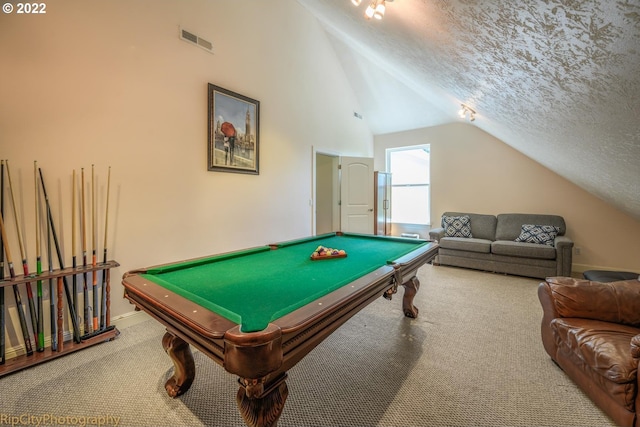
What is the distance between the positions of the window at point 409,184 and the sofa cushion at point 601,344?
4132mm

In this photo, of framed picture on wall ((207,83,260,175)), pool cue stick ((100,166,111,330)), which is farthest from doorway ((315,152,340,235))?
pool cue stick ((100,166,111,330))

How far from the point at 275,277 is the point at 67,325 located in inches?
78.3

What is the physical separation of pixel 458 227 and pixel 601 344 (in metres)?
3.60

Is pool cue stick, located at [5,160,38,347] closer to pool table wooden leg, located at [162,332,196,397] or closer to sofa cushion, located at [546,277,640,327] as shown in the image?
pool table wooden leg, located at [162,332,196,397]

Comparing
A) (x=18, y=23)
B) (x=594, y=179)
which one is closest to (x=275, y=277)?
(x=18, y=23)

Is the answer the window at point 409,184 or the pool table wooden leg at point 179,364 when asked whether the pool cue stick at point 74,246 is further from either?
the window at point 409,184

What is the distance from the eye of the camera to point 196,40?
288 centimetres

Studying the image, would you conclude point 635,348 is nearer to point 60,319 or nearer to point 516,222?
point 60,319

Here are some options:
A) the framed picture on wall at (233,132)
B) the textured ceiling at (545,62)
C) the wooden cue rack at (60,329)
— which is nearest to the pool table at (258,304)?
the wooden cue rack at (60,329)

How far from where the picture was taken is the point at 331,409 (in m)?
1.49

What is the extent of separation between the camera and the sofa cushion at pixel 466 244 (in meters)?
4.13

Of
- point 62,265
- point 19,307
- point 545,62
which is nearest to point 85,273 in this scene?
point 62,265

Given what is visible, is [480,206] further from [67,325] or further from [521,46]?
[67,325]

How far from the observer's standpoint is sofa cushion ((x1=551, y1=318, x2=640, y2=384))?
125 cm
